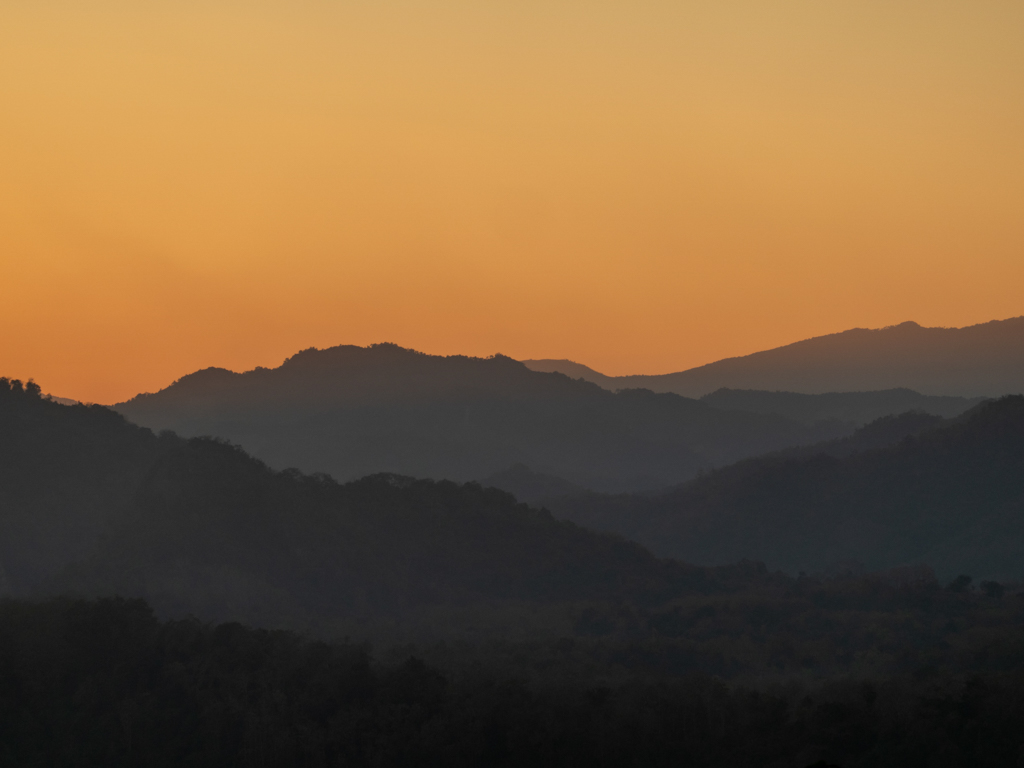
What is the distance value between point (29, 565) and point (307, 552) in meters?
22.6

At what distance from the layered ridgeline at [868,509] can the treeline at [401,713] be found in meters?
73.5

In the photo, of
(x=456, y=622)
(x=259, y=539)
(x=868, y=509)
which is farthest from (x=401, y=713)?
(x=868, y=509)

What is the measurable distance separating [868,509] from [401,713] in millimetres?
97990

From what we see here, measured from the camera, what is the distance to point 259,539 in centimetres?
10138

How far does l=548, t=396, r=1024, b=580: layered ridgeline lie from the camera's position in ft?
430

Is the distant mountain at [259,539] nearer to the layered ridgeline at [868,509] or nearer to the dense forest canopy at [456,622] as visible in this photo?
the dense forest canopy at [456,622]

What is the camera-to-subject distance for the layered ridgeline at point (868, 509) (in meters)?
131

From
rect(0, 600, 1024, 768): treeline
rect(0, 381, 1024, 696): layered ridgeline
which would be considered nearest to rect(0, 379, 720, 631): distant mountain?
rect(0, 381, 1024, 696): layered ridgeline

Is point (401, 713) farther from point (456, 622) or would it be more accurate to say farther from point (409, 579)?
point (409, 579)

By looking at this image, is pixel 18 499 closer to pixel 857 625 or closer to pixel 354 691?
pixel 354 691

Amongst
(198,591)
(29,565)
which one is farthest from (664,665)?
(29,565)

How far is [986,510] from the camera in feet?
436

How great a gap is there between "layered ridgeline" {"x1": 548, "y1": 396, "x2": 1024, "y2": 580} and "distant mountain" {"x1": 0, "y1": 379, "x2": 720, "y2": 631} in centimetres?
3803

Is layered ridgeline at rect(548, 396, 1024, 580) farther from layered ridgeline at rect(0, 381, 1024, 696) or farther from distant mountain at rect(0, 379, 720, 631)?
distant mountain at rect(0, 379, 720, 631)
